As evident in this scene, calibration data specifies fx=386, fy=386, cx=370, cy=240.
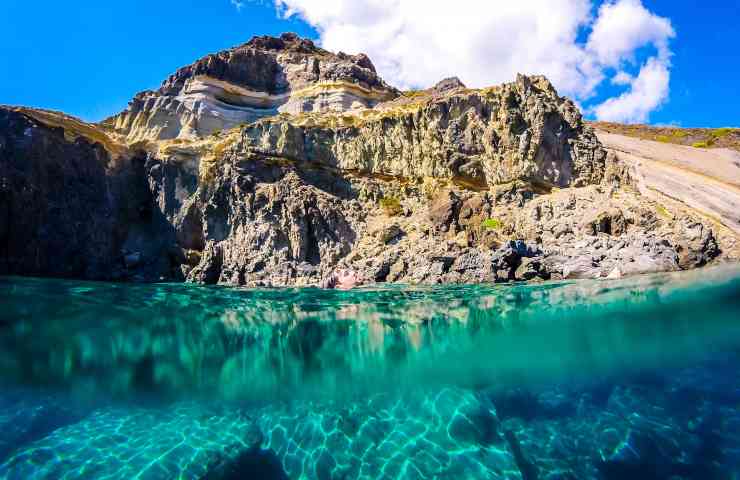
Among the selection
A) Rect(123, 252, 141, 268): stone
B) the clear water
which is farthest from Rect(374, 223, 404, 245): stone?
Rect(123, 252, 141, 268): stone

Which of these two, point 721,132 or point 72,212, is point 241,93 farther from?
point 721,132

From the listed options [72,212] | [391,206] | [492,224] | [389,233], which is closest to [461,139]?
[391,206]

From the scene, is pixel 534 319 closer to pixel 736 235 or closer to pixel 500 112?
pixel 736 235

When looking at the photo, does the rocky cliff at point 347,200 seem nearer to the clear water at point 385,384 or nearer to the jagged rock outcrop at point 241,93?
the clear water at point 385,384

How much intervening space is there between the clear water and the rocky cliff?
236 inches

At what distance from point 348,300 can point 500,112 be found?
24.2 meters

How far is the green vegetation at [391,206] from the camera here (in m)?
34.7

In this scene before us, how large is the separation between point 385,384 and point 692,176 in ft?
115

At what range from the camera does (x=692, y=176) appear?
32.3m

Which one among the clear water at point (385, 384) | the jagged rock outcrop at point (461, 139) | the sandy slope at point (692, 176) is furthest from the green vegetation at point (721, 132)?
the clear water at point (385, 384)

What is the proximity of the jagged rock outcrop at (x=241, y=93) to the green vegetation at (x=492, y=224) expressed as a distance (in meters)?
29.5

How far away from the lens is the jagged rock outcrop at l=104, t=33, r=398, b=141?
50062 millimetres

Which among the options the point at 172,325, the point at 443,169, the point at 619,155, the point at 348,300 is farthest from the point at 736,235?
the point at 172,325

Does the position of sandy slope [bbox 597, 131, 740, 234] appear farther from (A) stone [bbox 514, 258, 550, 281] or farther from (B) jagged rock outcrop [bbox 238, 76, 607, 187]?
(A) stone [bbox 514, 258, 550, 281]
